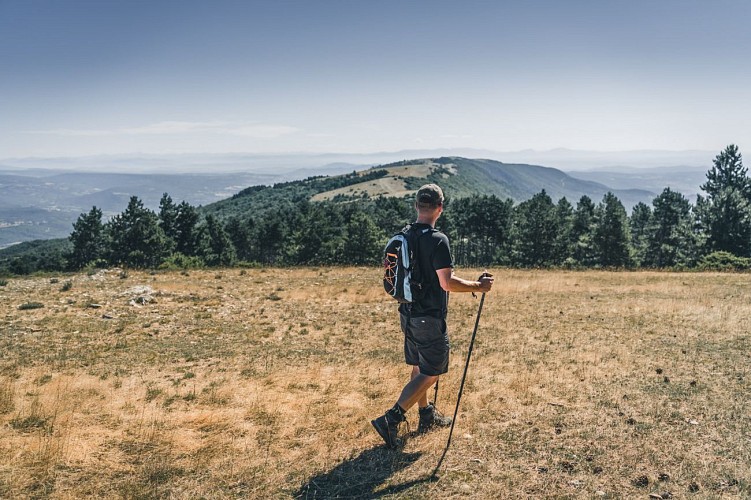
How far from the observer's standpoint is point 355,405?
7305 mm

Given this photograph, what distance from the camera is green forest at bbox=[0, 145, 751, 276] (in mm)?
59656

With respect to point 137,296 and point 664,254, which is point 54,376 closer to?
point 137,296

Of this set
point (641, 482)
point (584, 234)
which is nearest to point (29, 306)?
point (641, 482)

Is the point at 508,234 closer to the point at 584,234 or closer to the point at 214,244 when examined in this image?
the point at 584,234

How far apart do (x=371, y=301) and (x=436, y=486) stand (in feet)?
45.7

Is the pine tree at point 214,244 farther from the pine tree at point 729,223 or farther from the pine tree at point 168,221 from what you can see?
the pine tree at point 729,223

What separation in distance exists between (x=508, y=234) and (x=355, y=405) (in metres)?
78.1

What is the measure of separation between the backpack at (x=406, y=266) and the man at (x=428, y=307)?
0.17 ft

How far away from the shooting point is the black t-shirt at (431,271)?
5180 mm

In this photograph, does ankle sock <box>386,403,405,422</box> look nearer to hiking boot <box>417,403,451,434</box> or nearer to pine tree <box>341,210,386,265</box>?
hiking boot <box>417,403,451,434</box>

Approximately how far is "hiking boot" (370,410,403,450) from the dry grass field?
0.65 feet

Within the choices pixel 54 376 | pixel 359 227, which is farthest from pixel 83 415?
pixel 359 227

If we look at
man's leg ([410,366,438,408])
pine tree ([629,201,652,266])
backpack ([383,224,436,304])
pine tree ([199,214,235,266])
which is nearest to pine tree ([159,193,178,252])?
pine tree ([199,214,235,266])

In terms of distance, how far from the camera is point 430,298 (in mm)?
5332
